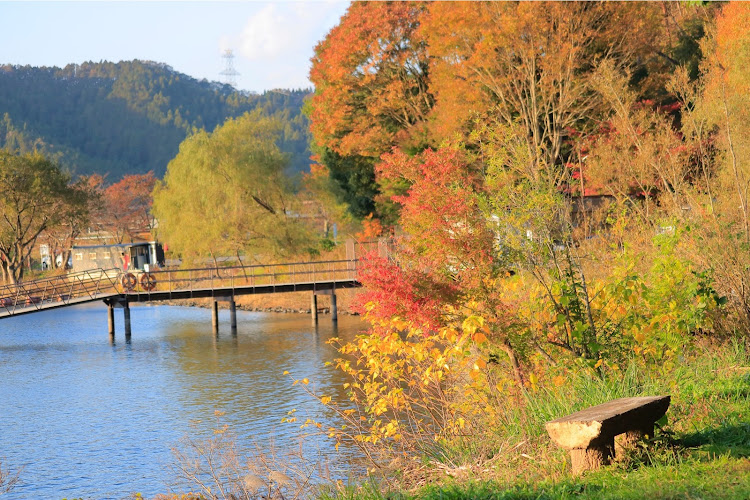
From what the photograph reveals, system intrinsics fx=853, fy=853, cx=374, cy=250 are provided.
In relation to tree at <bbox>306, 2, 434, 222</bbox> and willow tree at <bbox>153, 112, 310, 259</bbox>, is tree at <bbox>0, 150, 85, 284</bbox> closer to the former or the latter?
willow tree at <bbox>153, 112, 310, 259</bbox>

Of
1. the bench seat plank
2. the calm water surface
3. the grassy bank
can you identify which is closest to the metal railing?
the calm water surface

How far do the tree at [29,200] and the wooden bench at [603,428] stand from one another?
43.3 metres

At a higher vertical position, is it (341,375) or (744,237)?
(744,237)

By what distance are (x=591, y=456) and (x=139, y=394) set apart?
1600 centimetres

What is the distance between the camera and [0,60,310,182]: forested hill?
9975 cm

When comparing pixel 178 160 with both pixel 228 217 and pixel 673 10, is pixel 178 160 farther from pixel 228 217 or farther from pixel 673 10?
pixel 673 10

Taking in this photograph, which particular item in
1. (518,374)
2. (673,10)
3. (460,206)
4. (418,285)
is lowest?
(518,374)

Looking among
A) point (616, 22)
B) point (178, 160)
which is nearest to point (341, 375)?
point (616, 22)

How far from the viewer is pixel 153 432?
16.5 metres

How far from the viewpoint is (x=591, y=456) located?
265 inches

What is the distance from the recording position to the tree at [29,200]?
44938 mm

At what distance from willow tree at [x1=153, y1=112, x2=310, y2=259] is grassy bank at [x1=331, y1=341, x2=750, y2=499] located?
108 feet

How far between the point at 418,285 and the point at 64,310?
4192cm

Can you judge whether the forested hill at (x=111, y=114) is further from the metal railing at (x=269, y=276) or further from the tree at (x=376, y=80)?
the tree at (x=376, y=80)
